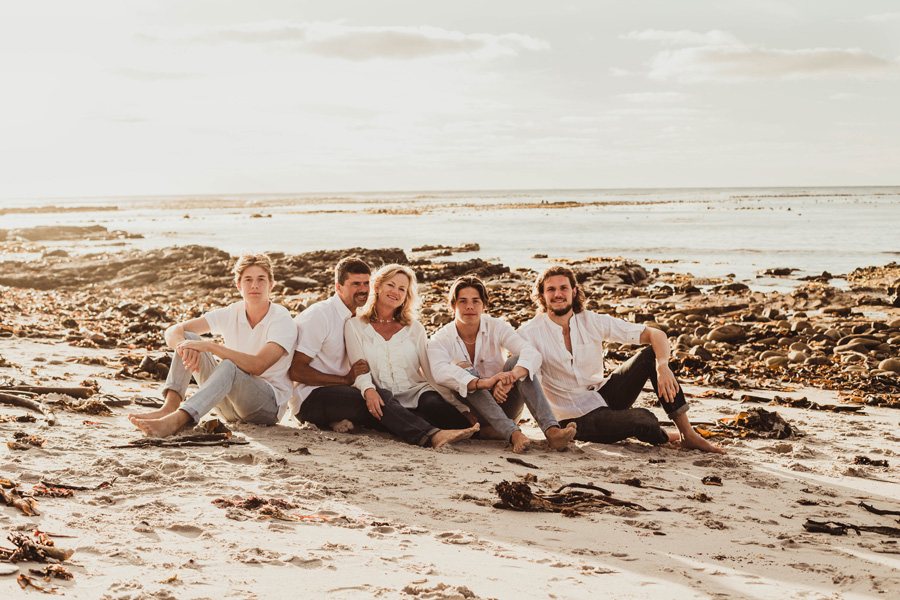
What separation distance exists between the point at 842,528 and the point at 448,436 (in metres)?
2.78

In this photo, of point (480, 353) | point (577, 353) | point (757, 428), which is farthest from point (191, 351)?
point (757, 428)

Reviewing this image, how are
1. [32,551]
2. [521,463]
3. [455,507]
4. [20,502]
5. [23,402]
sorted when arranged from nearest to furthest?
1. [32,551]
2. [20,502]
3. [455,507]
4. [521,463]
5. [23,402]

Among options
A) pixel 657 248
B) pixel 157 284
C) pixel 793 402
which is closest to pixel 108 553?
pixel 793 402

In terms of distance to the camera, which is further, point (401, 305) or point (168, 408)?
point (401, 305)

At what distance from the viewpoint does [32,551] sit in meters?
3.44

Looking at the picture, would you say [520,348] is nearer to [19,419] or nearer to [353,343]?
[353,343]

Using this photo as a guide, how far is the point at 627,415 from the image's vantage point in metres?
6.40

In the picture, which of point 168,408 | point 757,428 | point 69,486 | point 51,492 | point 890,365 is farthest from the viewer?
point 890,365

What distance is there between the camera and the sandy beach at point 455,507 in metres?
3.59

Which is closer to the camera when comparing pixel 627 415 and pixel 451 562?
pixel 451 562

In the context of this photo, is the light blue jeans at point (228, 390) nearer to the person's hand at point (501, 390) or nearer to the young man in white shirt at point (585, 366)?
the person's hand at point (501, 390)

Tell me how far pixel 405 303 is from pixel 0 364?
4.57 meters

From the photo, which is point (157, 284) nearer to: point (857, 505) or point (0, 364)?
point (0, 364)

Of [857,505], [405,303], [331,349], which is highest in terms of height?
[405,303]
